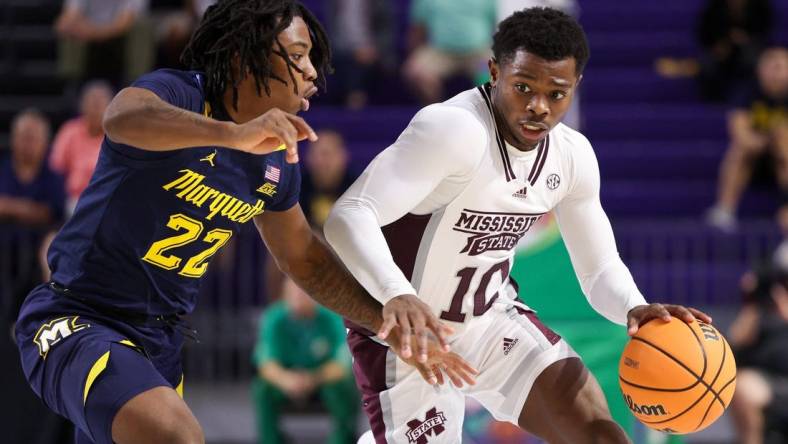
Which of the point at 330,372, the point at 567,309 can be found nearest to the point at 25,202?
the point at 330,372

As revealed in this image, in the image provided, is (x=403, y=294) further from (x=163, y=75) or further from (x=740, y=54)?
(x=740, y=54)

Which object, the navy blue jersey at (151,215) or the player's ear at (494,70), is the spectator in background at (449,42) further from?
the navy blue jersey at (151,215)

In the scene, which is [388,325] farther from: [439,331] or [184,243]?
[184,243]

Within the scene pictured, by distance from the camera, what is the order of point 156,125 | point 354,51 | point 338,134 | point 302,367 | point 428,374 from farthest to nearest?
point 354,51 < point 338,134 < point 302,367 < point 428,374 < point 156,125

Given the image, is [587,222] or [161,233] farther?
[587,222]

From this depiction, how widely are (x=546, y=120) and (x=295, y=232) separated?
107 cm

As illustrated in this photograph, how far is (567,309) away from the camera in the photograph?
8.23m

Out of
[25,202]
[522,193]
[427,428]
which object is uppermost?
[522,193]

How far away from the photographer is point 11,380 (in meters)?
8.14

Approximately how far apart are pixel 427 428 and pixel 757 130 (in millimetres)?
6413

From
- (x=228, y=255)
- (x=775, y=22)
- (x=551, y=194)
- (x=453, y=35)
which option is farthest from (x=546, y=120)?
(x=775, y=22)

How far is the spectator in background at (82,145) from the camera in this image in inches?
376

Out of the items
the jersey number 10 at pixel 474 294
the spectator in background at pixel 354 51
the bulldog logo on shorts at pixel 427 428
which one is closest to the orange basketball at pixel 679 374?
the jersey number 10 at pixel 474 294

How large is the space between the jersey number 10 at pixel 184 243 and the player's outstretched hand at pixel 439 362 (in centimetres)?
77
